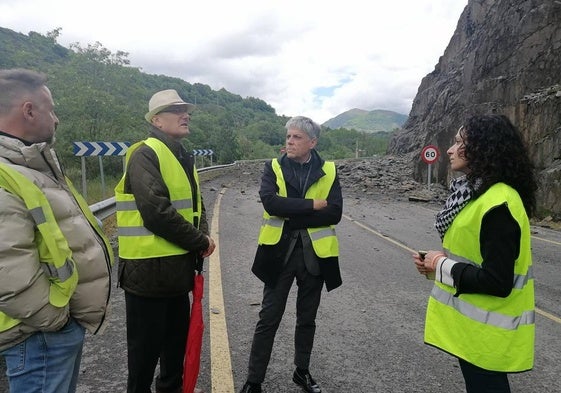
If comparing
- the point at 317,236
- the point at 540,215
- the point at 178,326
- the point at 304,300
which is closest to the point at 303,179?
the point at 317,236

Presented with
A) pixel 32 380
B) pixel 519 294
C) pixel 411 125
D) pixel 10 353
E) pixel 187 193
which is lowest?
pixel 32 380

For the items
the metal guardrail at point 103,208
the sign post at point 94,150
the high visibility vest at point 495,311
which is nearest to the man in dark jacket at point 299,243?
the high visibility vest at point 495,311

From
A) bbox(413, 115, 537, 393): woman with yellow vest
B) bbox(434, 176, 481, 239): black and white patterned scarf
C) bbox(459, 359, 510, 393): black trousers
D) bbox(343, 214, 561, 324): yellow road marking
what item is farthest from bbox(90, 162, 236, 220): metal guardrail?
bbox(459, 359, 510, 393): black trousers

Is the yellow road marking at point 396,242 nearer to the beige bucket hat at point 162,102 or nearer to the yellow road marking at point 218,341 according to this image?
the yellow road marking at point 218,341

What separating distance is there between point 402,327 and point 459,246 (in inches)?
Result: 100

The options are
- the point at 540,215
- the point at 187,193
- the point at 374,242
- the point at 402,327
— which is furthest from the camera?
the point at 540,215

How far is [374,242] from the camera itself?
28.6 ft

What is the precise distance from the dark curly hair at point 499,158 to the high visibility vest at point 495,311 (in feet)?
0.22

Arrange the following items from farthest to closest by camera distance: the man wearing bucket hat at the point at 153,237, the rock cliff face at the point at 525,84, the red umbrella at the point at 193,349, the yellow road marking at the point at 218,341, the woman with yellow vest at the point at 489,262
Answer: the rock cliff face at the point at 525,84 → the yellow road marking at the point at 218,341 → the red umbrella at the point at 193,349 → the man wearing bucket hat at the point at 153,237 → the woman with yellow vest at the point at 489,262

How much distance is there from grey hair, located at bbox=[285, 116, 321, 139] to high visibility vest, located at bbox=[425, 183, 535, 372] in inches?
58.2

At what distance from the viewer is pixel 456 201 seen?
2127 mm

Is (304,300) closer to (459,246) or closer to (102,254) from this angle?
(459,246)

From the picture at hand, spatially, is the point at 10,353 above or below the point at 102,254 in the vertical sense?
below

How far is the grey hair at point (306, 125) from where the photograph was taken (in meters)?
3.24
